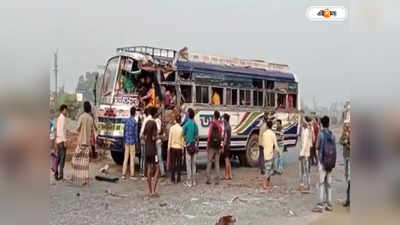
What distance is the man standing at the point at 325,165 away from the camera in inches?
118

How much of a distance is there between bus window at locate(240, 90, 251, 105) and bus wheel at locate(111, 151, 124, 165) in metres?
0.84

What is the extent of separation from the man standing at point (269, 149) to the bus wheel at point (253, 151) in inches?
2.2

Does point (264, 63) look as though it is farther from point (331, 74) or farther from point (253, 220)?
point (253, 220)

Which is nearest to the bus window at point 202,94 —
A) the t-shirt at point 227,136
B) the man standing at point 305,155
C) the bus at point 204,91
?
the bus at point 204,91

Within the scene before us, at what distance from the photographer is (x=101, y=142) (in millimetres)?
3088

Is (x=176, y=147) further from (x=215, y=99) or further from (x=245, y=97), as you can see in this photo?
(x=245, y=97)

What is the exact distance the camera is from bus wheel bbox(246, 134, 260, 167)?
10.2ft

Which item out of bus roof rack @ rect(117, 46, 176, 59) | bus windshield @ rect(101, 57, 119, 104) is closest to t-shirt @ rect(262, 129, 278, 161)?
bus roof rack @ rect(117, 46, 176, 59)

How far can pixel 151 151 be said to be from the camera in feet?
10.4
